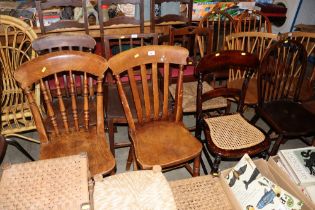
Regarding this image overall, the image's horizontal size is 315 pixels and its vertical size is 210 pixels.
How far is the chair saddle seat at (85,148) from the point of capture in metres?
1.37

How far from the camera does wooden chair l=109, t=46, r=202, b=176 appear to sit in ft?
4.74

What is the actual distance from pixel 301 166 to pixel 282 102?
0.62m

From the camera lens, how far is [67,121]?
1594mm

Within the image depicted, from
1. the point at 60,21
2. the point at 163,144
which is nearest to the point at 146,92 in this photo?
the point at 163,144

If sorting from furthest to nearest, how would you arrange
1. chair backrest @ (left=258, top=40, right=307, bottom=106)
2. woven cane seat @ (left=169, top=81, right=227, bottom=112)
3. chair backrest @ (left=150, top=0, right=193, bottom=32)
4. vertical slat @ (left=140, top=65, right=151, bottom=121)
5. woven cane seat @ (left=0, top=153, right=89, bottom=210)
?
chair backrest @ (left=150, top=0, right=193, bottom=32)
woven cane seat @ (left=169, top=81, right=227, bottom=112)
chair backrest @ (left=258, top=40, right=307, bottom=106)
vertical slat @ (left=140, top=65, right=151, bottom=121)
woven cane seat @ (left=0, top=153, right=89, bottom=210)

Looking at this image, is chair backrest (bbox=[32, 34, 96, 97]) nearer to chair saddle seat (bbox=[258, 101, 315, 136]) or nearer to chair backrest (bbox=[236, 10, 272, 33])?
chair saddle seat (bbox=[258, 101, 315, 136])

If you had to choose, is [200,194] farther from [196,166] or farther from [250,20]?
[250,20]

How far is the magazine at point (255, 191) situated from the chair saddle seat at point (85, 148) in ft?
2.28

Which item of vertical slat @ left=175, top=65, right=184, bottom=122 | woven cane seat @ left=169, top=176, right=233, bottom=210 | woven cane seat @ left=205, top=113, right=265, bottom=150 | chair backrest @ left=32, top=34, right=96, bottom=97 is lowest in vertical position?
woven cane seat @ left=169, top=176, right=233, bottom=210

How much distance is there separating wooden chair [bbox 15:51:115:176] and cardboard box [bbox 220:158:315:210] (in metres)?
0.66

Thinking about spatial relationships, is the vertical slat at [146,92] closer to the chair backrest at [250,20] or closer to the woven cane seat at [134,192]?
the woven cane seat at [134,192]

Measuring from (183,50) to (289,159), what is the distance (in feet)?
3.14

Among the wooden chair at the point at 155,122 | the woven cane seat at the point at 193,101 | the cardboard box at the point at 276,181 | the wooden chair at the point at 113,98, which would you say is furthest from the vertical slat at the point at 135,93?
the cardboard box at the point at 276,181

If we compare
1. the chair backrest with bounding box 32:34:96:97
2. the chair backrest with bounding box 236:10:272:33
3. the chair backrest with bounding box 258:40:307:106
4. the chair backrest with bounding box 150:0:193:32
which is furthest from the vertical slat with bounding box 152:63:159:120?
the chair backrest with bounding box 236:10:272:33
